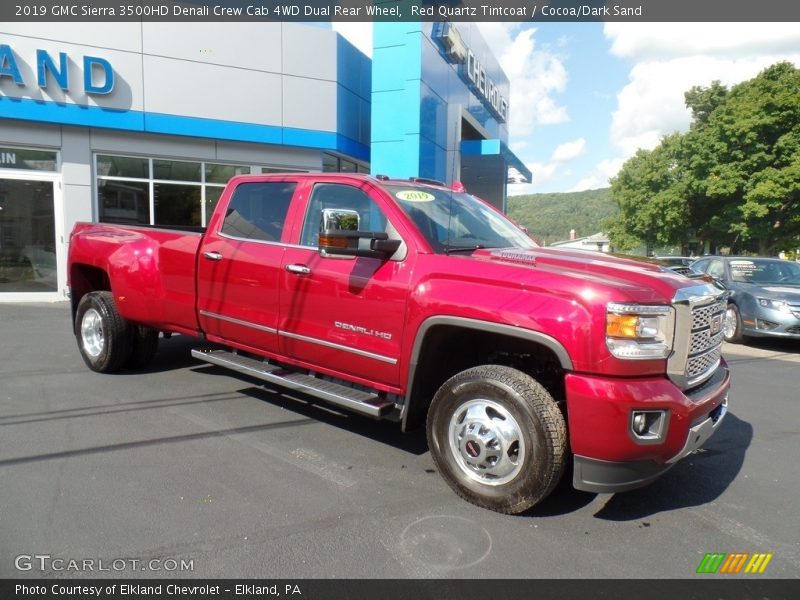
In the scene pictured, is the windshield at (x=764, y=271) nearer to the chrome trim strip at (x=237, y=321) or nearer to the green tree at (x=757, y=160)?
the chrome trim strip at (x=237, y=321)

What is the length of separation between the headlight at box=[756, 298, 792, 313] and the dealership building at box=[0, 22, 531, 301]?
564 centimetres

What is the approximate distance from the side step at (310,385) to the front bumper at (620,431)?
127 cm

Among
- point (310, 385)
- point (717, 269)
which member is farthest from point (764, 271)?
point (310, 385)

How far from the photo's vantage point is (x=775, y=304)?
8766mm

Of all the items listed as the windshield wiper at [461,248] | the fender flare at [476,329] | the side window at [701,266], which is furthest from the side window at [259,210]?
the side window at [701,266]

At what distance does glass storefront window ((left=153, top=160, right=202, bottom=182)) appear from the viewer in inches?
499

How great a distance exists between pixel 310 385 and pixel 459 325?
1.38m

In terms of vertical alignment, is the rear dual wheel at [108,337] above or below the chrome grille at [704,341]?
below

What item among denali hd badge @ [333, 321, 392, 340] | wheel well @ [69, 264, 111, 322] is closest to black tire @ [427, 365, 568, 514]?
denali hd badge @ [333, 321, 392, 340]

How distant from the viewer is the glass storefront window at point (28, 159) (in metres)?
11.3

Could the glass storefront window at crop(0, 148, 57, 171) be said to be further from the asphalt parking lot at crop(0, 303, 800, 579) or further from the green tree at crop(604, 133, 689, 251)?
the green tree at crop(604, 133, 689, 251)

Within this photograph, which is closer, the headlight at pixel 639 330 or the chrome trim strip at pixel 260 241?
the headlight at pixel 639 330

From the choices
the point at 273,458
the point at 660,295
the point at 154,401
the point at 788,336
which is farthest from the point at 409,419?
the point at 788,336

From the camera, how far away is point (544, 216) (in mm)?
87750
